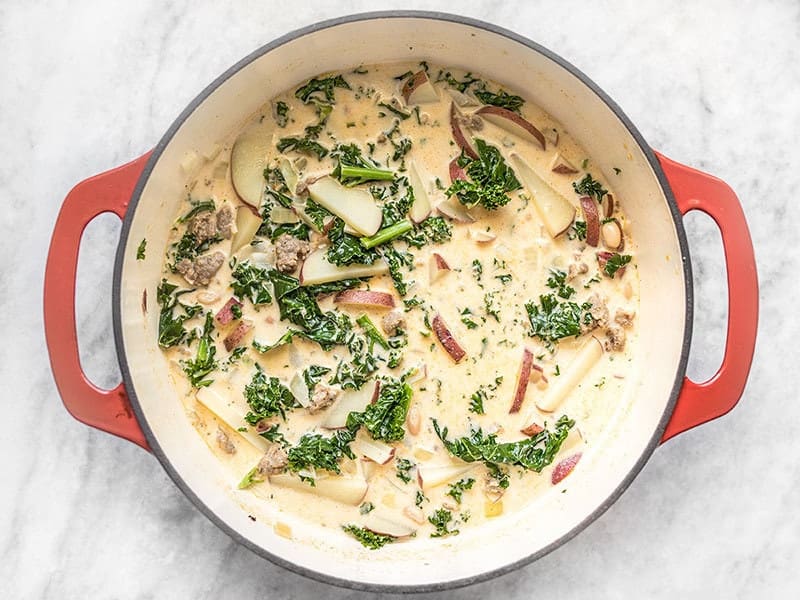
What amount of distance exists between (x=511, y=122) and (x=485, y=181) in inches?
8.3

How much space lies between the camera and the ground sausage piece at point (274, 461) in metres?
3.10

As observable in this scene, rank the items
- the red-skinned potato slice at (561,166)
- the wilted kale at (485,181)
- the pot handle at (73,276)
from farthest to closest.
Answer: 1. the red-skinned potato slice at (561,166)
2. the wilted kale at (485,181)
3. the pot handle at (73,276)

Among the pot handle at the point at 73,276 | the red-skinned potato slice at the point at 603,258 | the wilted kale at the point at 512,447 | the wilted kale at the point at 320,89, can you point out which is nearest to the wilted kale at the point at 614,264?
the red-skinned potato slice at the point at 603,258

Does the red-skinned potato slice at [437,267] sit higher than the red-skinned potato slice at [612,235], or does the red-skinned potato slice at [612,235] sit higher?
the red-skinned potato slice at [612,235]

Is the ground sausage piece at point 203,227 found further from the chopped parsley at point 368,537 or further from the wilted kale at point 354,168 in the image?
the chopped parsley at point 368,537

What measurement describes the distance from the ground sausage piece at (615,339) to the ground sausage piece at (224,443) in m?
1.22

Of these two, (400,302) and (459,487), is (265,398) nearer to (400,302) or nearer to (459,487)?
(400,302)

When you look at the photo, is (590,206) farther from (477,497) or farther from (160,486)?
(160,486)

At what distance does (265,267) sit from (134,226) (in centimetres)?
43

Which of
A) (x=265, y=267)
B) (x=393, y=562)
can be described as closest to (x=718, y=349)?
(x=393, y=562)

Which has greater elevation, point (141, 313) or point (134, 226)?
point (134, 226)

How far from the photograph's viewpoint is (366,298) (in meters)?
3.07

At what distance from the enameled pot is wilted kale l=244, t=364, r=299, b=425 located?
0.72ft

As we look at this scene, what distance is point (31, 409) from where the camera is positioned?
3.20m
